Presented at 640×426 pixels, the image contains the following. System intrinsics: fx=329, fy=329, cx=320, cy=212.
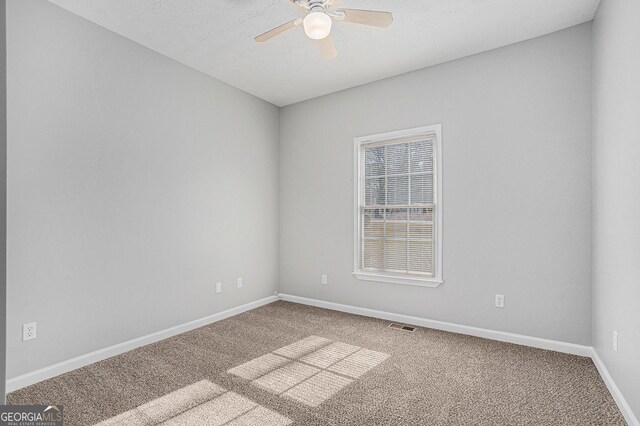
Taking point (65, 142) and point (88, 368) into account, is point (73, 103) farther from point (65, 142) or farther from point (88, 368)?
point (88, 368)

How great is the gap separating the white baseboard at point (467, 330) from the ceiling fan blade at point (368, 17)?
2.89 m

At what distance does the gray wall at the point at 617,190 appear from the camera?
185cm

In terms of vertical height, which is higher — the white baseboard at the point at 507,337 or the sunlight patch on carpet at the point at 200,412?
the white baseboard at the point at 507,337

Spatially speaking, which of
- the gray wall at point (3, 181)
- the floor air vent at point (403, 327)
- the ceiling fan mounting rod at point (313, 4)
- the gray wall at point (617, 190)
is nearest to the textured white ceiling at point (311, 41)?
the ceiling fan mounting rod at point (313, 4)

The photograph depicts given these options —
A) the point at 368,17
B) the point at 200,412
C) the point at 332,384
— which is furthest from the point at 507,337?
the point at 368,17

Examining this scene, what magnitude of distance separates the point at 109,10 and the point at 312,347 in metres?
3.28

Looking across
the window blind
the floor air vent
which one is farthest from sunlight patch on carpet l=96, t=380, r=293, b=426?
the window blind

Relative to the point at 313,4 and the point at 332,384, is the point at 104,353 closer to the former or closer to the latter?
the point at 332,384

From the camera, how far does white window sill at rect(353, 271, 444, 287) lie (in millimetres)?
3541

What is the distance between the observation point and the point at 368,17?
2.18 meters

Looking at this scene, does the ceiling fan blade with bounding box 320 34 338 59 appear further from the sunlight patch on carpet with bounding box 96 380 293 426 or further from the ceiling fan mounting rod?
the sunlight patch on carpet with bounding box 96 380 293 426

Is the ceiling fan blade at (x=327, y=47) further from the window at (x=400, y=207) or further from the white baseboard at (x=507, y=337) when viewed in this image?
the white baseboard at (x=507, y=337)

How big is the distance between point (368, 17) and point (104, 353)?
3325 millimetres

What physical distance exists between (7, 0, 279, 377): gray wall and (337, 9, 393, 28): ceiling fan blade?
210 centimetres
